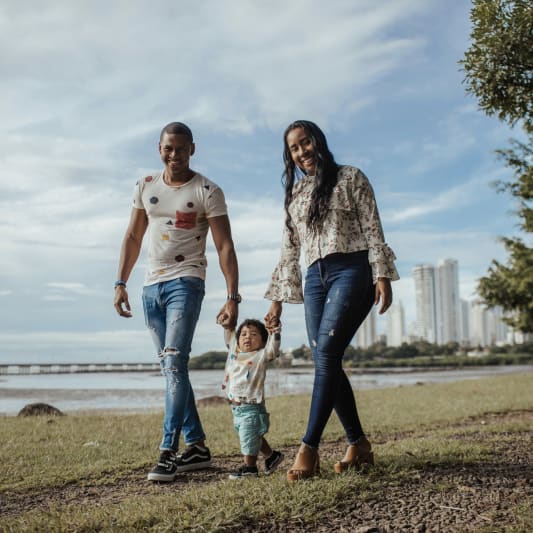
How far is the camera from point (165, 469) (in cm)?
432

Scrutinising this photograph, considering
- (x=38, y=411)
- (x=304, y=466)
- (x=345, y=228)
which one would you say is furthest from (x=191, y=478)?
(x=38, y=411)

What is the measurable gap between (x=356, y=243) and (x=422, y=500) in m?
1.62

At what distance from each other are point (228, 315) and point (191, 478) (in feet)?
4.18

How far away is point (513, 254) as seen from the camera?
18.1 meters

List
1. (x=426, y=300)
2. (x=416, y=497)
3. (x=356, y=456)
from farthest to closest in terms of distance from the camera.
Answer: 1. (x=426, y=300)
2. (x=356, y=456)
3. (x=416, y=497)

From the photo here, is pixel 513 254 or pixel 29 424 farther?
pixel 513 254

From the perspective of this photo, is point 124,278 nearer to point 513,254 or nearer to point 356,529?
point 356,529

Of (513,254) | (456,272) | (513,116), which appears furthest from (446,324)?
(513,116)

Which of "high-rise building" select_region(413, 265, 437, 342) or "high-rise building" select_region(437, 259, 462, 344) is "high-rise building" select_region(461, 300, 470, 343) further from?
"high-rise building" select_region(413, 265, 437, 342)

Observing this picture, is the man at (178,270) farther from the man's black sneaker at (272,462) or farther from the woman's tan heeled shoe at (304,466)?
the woman's tan heeled shoe at (304,466)

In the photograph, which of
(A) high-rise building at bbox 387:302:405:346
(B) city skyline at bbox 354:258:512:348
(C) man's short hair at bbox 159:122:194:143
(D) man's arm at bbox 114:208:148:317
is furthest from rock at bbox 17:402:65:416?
(A) high-rise building at bbox 387:302:405:346

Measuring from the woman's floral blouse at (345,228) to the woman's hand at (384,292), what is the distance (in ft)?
0.12

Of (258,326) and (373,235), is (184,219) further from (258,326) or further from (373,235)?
(373,235)

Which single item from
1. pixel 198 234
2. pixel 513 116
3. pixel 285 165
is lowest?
pixel 198 234
